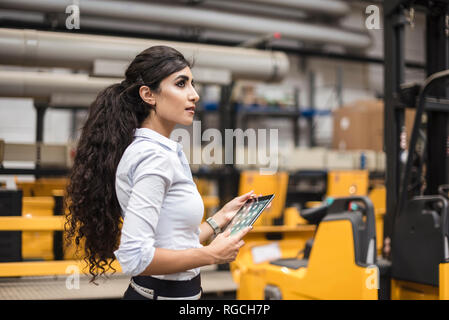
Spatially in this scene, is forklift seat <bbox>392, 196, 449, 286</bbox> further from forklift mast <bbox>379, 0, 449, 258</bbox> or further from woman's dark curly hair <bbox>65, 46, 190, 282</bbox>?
woman's dark curly hair <bbox>65, 46, 190, 282</bbox>

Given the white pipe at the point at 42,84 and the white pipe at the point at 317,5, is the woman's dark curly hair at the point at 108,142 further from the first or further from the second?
the white pipe at the point at 317,5

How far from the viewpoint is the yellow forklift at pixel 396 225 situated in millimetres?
3049

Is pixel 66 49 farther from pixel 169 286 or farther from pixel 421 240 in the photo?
pixel 169 286

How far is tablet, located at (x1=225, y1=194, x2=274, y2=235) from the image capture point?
58.6 inches

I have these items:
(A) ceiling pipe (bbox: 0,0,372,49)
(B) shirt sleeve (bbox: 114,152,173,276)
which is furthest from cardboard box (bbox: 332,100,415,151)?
(B) shirt sleeve (bbox: 114,152,173,276)

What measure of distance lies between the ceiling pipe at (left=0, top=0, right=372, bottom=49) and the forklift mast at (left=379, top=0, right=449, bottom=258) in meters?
4.75

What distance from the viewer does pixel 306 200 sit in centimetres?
Result: 855

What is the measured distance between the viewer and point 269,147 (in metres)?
8.62

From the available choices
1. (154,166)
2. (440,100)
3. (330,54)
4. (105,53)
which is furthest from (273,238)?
(330,54)

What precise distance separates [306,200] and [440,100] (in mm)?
5006

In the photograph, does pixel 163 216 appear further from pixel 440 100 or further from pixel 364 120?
pixel 364 120

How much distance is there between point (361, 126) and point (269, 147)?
71.5 inches

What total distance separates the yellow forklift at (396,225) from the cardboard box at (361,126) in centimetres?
501
